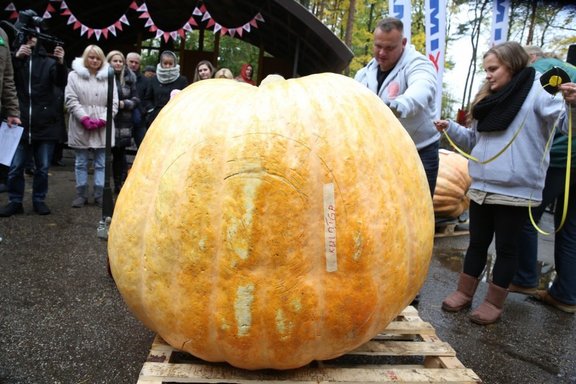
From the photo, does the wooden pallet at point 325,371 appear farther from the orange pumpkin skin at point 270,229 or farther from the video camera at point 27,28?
the video camera at point 27,28

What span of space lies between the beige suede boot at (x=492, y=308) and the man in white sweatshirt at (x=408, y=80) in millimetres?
843

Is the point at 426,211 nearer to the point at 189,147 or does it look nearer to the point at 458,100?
the point at 189,147

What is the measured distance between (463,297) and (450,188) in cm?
247

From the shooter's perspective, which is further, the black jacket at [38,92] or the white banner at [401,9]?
the white banner at [401,9]

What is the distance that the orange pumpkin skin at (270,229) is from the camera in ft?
5.31

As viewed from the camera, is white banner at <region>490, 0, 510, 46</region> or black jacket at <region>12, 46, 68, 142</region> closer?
black jacket at <region>12, 46, 68, 142</region>

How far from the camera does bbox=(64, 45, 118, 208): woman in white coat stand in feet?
17.0

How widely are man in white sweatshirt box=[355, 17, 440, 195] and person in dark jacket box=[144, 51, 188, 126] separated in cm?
375

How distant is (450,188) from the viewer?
538 cm

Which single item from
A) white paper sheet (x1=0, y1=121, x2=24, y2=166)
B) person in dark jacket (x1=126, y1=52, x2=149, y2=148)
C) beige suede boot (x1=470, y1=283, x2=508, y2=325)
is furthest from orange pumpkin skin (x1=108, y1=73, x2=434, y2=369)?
person in dark jacket (x1=126, y1=52, x2=149, y2=148)

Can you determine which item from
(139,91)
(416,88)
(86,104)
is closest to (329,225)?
(416,88)

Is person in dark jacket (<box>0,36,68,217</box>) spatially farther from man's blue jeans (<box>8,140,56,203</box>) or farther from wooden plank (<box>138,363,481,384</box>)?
wooden plank (<box>138,363,481,384</box>)

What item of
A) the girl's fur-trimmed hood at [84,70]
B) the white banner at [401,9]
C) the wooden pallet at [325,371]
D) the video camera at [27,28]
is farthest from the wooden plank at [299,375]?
the white banner at [401,9]

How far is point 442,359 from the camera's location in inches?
80.0
